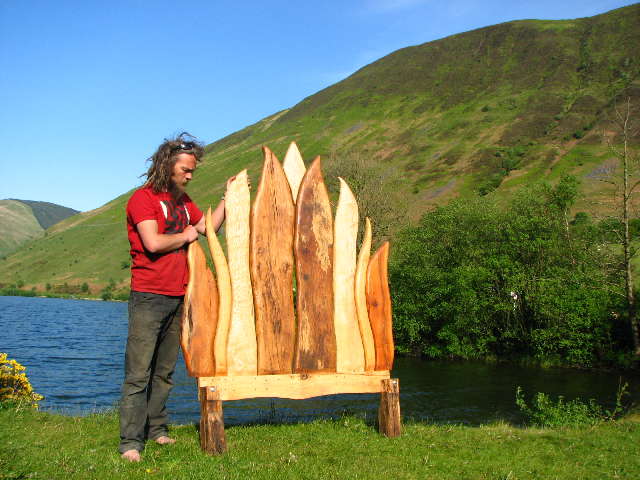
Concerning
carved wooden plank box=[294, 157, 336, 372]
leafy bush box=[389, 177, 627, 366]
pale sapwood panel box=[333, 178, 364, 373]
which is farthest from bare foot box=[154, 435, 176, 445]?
leafy bush box=[389, 177, 627, 366]

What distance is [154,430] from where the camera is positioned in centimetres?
565

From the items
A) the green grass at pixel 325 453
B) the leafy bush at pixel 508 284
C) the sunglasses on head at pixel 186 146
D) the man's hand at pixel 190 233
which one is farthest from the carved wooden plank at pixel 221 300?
the leafy bush at pixel 508 284

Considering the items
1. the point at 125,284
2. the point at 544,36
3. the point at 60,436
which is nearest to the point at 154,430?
the point at 60,436

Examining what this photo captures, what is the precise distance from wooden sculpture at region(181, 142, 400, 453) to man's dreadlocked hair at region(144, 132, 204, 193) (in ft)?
2.09

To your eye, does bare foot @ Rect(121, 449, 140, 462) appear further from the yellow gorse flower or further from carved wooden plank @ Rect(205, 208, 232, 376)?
the yellow gorse flower

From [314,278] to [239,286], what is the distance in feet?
2.88

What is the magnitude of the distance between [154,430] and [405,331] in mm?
25076

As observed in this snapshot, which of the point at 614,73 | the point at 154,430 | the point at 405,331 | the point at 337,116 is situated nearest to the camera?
the point at 154,430

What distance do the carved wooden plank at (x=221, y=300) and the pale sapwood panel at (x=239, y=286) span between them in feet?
0.17

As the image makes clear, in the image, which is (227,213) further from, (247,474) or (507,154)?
(507,154)

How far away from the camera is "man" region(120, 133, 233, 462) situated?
5098mm

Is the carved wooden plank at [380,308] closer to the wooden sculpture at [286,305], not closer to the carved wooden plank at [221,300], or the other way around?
the wooden sculpture at [286,305]

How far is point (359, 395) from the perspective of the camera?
17.9 m

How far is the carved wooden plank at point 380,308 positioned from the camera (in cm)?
623
